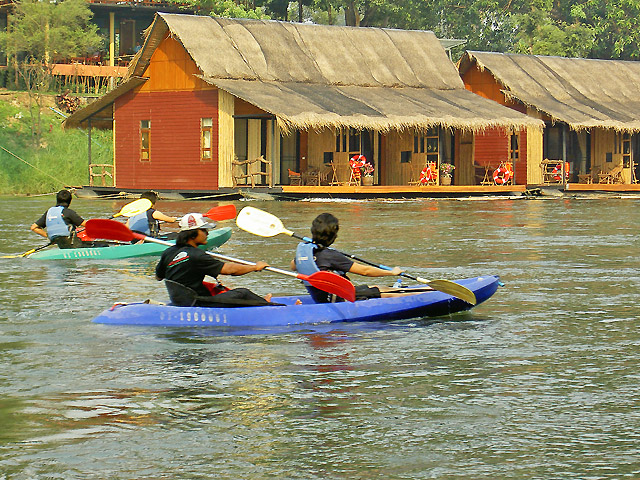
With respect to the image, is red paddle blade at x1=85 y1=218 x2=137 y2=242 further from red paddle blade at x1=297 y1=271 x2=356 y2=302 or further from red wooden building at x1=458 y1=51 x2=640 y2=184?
red wooden building at x1=458 y1=51 x2=640 y2=184

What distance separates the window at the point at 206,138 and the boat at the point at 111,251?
62.9 ft

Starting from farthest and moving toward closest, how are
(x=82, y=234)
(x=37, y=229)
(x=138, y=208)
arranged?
(x=82, y=234), (x=37, y=229), (x=138, y=208)

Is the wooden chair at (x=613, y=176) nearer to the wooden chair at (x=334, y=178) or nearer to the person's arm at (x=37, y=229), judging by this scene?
the wooden chair at (x=334, y=178)

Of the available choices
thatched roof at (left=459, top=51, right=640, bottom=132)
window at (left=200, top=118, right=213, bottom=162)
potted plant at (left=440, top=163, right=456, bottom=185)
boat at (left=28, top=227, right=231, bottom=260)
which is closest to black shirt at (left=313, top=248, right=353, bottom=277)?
boat at (left=28, top=227, right=231, bottom=260)

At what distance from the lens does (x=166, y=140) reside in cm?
3831

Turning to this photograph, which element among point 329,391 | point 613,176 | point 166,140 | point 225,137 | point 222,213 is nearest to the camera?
point 329,391

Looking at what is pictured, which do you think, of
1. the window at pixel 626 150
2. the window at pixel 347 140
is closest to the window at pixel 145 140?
the window at pixel 347 140

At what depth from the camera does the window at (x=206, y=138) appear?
121 ft

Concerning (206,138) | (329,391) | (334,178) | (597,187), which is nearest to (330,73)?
(334,178)

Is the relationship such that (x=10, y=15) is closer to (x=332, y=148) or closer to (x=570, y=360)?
(x=332, y=148)

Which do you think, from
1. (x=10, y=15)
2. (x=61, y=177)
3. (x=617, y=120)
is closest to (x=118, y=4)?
(x=10, y=15)

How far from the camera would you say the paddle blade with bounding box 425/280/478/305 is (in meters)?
10.8

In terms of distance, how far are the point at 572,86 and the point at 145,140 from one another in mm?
15831

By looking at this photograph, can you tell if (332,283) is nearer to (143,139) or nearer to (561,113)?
(143,139)
